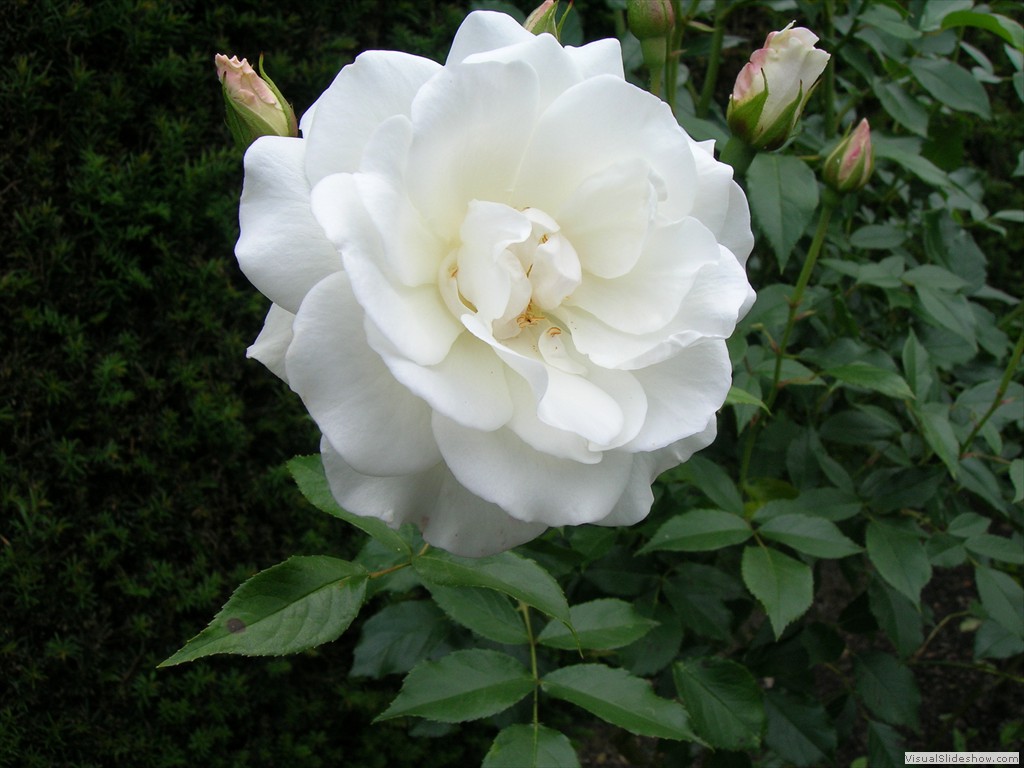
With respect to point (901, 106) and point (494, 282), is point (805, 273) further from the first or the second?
point (494, 282)

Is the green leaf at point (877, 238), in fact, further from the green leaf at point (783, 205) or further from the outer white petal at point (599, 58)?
the outer white petal at point (599, 58)

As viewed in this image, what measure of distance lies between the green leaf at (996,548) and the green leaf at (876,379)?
362 millimetres

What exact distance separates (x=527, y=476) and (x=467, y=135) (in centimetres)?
24

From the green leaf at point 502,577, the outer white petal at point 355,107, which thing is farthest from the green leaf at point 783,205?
the outer white petal at point 355,107

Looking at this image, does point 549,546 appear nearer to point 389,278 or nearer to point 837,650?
point 389,278

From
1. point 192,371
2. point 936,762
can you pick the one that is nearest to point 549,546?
point 192,371

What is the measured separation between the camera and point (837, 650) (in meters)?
1.43

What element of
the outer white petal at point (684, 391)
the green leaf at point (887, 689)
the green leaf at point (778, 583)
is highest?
the outer white petal at point (684, 391)

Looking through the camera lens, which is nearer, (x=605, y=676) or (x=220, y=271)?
(x=605, y=676)

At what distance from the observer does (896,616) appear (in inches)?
53.4

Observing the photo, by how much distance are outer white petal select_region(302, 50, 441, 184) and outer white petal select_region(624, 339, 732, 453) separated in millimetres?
262

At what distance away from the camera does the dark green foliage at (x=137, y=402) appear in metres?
1.61

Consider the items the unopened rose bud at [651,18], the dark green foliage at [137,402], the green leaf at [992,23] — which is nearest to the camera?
the unopened rose bud at [651,18]

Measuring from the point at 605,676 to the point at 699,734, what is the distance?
0.23 m
